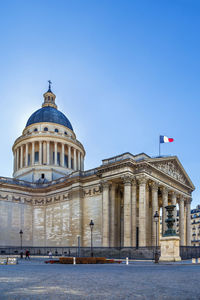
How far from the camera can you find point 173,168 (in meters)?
55.8

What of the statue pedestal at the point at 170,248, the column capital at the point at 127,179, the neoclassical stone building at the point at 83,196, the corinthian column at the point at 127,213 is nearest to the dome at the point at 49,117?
the neoclassical stone building at the point at 83,196

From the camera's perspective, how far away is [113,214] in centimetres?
4866

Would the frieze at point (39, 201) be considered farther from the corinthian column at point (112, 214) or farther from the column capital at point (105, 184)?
the corinthian column at point (112, 214)

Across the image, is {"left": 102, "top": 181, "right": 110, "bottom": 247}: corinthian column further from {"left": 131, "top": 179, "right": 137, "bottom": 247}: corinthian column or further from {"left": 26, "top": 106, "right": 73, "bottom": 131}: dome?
{"left": 26, "top": 106, "right": 73, "bottom": 131}: dome

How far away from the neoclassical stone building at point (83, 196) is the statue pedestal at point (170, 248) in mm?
13044

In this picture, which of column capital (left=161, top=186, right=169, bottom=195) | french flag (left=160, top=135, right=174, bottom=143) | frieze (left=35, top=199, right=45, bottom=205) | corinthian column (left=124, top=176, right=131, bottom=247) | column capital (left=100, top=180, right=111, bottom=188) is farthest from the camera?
frieze (left=35, top=199, right=45, bottom=205)

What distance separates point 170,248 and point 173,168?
26486mm

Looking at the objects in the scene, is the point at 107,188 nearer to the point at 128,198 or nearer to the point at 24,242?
the point at 128,198

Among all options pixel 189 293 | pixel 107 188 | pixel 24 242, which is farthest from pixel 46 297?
pixel 24 242

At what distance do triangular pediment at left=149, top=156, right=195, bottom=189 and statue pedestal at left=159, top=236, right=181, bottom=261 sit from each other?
18.0 m

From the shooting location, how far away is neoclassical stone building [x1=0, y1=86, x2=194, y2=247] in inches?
1838

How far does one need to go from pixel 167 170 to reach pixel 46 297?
150 ft

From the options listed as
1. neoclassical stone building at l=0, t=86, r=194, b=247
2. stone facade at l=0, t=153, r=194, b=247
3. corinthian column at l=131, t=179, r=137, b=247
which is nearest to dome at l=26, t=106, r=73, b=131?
neoclassical stone building at l=0, t=86, r=194, b=247

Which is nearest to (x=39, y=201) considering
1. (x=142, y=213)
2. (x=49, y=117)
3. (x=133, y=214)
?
(x=133, y=214)
